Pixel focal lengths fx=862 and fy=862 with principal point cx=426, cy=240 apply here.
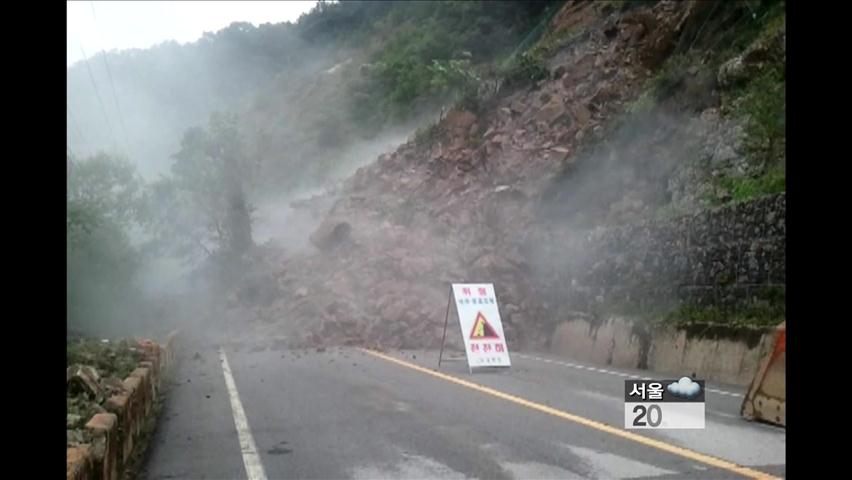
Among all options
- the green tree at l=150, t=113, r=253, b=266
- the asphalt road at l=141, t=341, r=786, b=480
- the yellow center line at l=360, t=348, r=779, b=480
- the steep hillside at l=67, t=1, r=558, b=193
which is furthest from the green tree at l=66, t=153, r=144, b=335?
the yellow center line at l=360, t=348, r=779, b=480

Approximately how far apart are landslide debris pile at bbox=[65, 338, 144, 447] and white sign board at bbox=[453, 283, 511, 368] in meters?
5.20

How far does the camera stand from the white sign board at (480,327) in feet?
46.3

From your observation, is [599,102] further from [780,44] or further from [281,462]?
[281,462]

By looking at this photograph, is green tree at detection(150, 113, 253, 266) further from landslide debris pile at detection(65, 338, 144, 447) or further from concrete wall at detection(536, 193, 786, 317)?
landslide debris pile at detection(65, 338, 144, 447)

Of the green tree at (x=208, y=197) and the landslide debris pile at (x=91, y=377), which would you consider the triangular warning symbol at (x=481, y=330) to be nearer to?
the landslide debris pile at (x=91, y=377)

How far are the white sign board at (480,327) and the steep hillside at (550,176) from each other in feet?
11.6

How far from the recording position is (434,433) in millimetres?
8109

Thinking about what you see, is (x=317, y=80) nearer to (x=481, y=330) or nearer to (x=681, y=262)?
(x=681, y=262)
